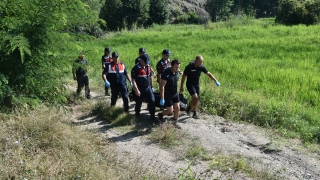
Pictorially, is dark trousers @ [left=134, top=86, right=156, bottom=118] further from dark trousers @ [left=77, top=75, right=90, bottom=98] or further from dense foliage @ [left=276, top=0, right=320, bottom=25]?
dense foliage @ [left=276, top=0, right=320, bottom=25]

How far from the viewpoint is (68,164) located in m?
4.61

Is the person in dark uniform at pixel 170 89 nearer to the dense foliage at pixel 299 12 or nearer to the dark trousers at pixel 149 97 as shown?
the dark trousers at pixel 149 97

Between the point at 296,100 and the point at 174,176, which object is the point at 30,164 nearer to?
the point at 174,176

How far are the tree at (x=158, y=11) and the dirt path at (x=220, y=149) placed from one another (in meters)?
36.0

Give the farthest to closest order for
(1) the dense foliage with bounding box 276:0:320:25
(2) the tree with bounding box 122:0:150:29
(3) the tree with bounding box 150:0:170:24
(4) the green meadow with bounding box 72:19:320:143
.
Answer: (3) the tree with bounding box 150:0:170:24
(2) the tree with bounding box 122:0:150:29
(1) the dense foliage with bounding box 276:0:320:25
(4) the green meadow with bounding box 72:19:320:143

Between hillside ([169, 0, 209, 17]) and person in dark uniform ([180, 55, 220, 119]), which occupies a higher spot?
hillside ([169, 0, 209, 17])

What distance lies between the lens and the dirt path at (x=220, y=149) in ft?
18.7

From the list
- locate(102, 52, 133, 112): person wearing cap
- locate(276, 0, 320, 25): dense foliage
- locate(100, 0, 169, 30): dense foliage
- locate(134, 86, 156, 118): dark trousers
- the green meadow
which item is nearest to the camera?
locate(134, 86, 156, 118): dark trousers

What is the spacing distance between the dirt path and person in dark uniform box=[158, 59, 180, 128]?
519mm

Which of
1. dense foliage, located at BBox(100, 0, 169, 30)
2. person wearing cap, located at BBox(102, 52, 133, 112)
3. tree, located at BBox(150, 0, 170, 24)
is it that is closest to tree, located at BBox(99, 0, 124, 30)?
dense foliage, located at BBox(100, 0, 169, 30)

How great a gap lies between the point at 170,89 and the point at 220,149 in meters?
1.76

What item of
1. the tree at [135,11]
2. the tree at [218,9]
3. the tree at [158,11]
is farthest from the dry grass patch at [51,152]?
the tree at [218,9]

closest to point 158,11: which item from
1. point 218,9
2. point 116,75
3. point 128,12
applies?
point 128,12

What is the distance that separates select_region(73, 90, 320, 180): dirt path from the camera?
570cm
